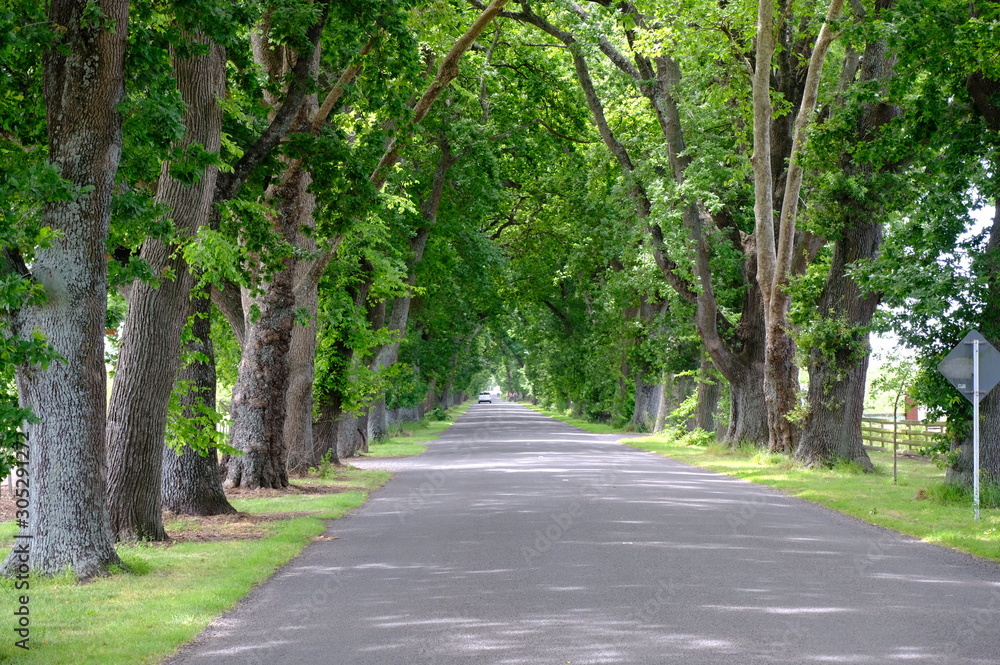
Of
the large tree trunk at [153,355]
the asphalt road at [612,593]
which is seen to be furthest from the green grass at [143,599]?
the large tree trunk at [153,355]

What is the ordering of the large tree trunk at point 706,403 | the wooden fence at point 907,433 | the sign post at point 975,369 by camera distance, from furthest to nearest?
1. the large tree trunk at point 706,403
2. the wooden fence at point 907,433
3. the sign post at point 975,369

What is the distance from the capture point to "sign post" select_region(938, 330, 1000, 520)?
1478cm

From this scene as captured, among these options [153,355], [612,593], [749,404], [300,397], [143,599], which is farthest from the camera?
[749,404]

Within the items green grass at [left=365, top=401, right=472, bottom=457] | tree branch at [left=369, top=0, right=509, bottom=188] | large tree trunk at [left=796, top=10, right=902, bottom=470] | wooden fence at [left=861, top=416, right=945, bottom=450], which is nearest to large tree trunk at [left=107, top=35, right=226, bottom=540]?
tree branch at [left=369, top=0, right=509, bottom=188]

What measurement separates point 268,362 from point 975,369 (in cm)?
1183

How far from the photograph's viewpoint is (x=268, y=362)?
19188 mm

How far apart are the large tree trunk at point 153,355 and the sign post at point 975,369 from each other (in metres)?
10.5

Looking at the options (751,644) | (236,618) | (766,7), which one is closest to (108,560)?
(236,618)

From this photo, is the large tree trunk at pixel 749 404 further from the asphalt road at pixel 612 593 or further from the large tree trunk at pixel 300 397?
the asphalt road at pixel 612 593

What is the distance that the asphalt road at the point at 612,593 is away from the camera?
698 centimetres

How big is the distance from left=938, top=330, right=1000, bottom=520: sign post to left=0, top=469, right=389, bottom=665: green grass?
30.5ft

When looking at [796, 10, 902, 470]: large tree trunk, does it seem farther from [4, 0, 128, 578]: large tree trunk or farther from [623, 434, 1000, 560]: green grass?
[4, 0, 128, 578]: large tree trunk

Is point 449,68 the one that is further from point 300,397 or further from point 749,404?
point 749,404

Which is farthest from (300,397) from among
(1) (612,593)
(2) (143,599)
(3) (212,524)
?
(1) (612,593)
